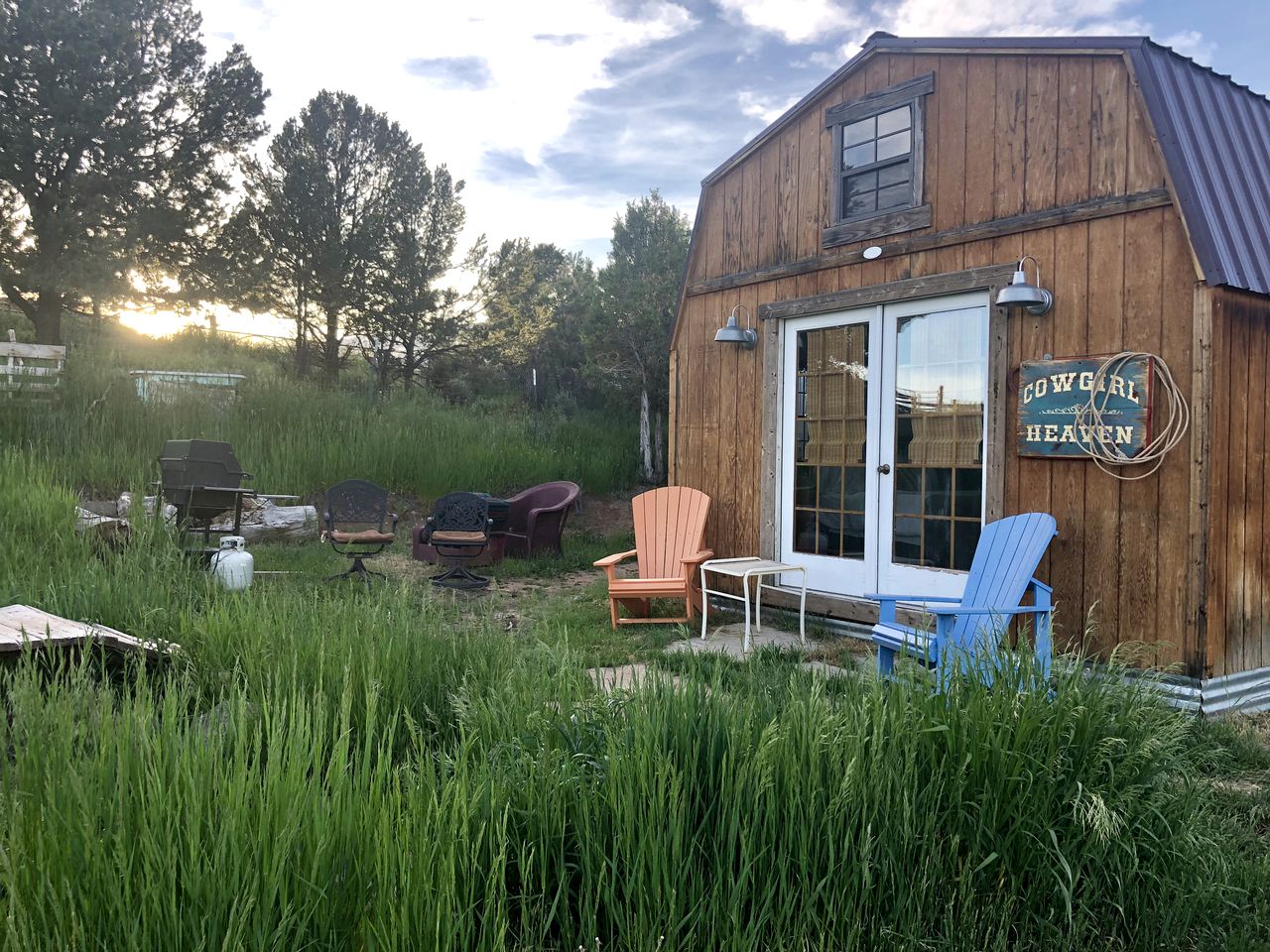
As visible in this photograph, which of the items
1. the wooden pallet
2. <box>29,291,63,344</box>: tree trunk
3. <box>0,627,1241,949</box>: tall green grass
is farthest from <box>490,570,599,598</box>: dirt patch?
<box>29,291,63,344</box>: tree trunk

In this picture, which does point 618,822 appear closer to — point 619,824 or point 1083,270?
point 619,824

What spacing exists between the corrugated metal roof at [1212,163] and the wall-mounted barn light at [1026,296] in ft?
2.36

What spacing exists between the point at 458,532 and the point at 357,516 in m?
0.91

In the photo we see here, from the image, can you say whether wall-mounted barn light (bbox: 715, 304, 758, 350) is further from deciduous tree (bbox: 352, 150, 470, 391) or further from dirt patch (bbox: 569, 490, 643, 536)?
deciduous tree (bbox: 352, 150, 470, 391)

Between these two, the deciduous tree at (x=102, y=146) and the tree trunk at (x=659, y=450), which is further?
the deciduous tree at (x=102, y=146)

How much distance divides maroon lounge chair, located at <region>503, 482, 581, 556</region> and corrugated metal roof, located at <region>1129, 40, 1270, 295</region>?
18.8 feet

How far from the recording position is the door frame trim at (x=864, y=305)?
15.4 feet

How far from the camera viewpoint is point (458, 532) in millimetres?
7441

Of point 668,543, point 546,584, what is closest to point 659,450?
point 546,584

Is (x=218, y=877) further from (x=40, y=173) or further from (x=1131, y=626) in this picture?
(x=40, y=173)

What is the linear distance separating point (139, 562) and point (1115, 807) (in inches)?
177

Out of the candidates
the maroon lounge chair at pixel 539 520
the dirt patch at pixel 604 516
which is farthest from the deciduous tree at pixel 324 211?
the maroon lounge chair at pixel 539 520

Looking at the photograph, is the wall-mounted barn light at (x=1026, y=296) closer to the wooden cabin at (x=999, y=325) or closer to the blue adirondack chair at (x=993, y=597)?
the wooden cabin at (x=999, y=325)

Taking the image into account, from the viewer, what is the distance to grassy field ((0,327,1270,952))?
53.3 inches
